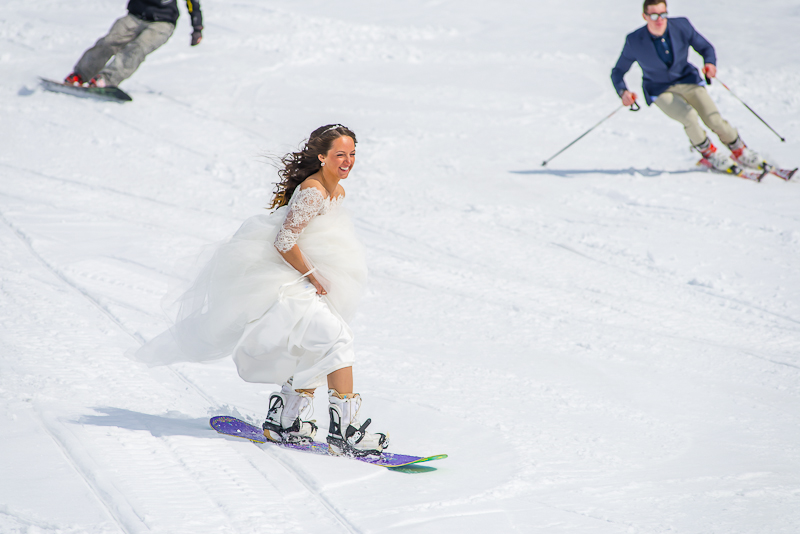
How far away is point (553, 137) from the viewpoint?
912cm

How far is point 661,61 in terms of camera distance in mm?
7551

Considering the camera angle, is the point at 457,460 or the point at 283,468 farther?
the point at 457,460

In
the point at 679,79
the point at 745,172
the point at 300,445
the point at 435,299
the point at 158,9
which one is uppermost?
the point at 158,9

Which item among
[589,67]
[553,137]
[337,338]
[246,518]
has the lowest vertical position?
[246,518]

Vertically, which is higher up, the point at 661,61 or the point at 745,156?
the point at 661,61

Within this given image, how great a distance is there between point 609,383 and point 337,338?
1988mm

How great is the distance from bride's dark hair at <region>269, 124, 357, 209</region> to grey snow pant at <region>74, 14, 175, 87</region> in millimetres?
6892

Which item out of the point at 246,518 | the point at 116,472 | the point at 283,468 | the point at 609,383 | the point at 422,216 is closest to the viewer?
the point at 246,518

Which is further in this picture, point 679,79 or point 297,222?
point 679,79

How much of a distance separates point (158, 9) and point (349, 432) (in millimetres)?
7927

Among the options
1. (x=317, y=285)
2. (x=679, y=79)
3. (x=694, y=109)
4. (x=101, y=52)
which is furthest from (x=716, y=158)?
(x=101, y=52)

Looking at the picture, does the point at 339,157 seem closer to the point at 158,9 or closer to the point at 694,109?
the point at 694,109

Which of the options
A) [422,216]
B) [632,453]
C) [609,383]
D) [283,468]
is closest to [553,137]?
[422,216]

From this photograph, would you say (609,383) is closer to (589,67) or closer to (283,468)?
(283,468)
